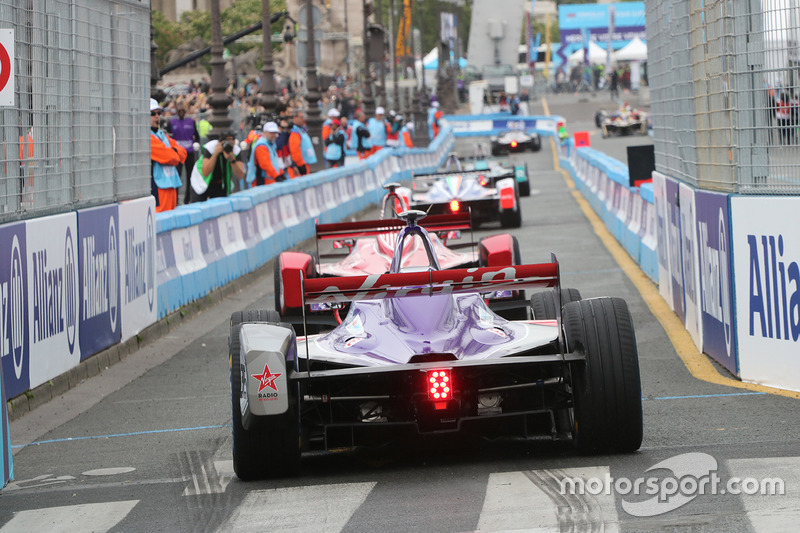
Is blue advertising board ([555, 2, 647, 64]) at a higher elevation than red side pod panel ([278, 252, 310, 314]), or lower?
higher

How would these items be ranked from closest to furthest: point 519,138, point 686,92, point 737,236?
point 737,236, point 686,92, point 519,138

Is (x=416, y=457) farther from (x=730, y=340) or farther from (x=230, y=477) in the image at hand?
(x=730, y=340)

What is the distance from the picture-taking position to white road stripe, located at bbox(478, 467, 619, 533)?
566cm

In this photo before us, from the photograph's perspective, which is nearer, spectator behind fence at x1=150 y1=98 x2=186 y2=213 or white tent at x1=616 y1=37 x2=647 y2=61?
spectator behind fence at x1=150 y1=98 x2=186 y2=213

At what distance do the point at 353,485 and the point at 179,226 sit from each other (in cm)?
852

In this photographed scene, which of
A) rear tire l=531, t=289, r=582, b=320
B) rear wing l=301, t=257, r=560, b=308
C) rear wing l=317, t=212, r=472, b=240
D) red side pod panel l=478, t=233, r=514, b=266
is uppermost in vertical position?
rear wing l=317, t=212, r=472, b=240

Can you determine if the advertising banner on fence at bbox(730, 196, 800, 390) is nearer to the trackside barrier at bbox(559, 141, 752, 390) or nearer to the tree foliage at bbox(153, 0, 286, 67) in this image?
the trackside barrier at bbox(559, 141, 752, 390)

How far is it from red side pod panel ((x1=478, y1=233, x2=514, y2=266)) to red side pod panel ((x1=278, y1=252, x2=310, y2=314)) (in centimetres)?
143

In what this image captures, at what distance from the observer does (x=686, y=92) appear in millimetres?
11359

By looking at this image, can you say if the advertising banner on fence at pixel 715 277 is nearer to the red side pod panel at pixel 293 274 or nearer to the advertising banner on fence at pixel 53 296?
the red side pod panel at pixel 293 274

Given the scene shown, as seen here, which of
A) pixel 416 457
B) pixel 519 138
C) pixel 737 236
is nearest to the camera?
pixel 416 457

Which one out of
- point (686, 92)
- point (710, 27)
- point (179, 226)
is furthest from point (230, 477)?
point (179, 226)

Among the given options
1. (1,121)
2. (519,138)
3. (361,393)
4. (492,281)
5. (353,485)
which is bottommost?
(353,485)

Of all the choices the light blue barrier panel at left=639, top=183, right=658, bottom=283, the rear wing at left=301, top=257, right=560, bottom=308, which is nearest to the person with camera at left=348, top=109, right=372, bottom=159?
the light blue barrier panel at left=639, top=183, right=658, bottom=283
